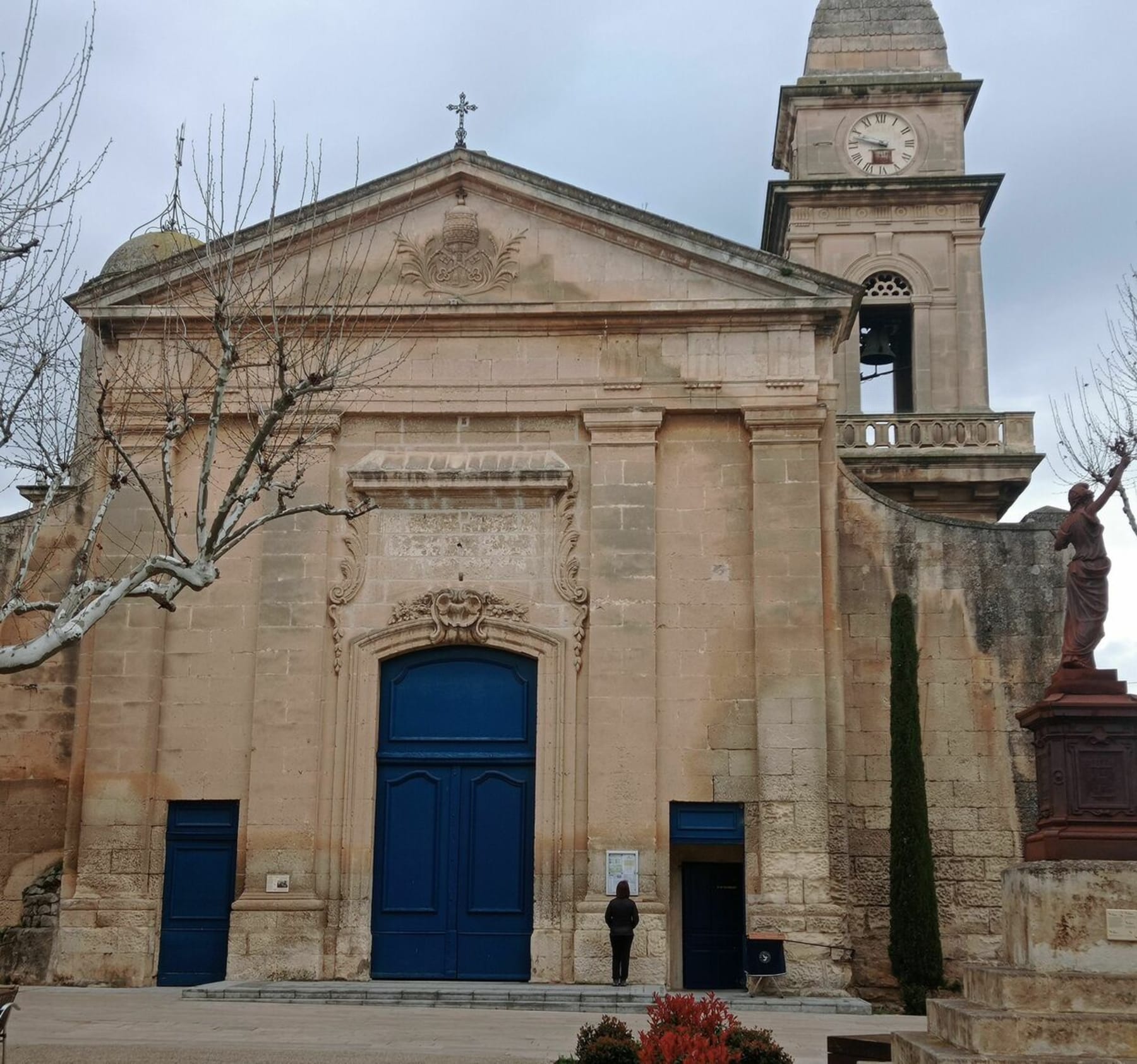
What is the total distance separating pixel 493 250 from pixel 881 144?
38.6 ft

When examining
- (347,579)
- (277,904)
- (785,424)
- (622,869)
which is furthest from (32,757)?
(785,424)

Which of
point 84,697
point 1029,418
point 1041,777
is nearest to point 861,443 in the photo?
point 1029,418

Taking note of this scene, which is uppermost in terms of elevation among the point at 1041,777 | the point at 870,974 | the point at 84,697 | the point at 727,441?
the point at 727,441

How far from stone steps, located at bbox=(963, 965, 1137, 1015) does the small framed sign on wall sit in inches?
315

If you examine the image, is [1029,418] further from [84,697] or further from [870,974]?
[84,697]

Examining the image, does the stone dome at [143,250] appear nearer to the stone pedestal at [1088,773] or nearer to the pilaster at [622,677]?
the pilaster at [622,677]

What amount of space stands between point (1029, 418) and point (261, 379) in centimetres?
1272

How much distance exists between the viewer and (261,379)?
19703 millimetres

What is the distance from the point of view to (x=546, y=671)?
19.1m

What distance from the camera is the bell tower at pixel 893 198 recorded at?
28.1 m

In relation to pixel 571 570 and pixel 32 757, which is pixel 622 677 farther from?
pixel 32 757

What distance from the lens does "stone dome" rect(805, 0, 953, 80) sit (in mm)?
29875

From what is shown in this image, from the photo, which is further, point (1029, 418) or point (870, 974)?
point (1029, 418)

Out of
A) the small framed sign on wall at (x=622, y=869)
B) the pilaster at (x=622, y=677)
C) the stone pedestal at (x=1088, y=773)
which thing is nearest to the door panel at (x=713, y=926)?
the pilaster at (x=622, y=677)
